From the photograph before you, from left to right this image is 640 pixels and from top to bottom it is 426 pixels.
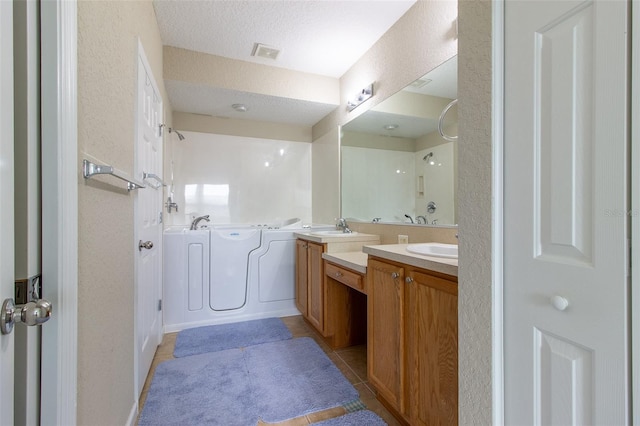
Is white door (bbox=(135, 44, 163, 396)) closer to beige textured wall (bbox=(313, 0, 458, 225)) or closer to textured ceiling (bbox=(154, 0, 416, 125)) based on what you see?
textured ceiling (bbox=(154, 0, 416, 125))

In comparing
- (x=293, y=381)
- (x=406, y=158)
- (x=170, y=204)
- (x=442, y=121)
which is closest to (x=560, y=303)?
(x=442, y=121)

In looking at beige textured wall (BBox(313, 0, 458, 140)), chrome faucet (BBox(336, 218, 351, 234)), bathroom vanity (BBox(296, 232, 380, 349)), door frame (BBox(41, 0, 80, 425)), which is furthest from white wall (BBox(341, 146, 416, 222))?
door frame (BBox(41, 0, 80, 425))

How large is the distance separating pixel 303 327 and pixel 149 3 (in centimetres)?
275

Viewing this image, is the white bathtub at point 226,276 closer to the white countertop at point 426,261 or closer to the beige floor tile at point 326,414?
the beige floor tile at point 326,414

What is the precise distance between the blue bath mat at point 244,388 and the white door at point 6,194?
1117 mm

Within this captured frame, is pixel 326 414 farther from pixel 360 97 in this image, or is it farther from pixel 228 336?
pixel 360 97

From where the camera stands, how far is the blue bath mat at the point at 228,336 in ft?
7.26

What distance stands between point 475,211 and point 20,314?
41.2 inches

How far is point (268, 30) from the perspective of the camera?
224cm

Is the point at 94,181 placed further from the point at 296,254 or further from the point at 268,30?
the point at 296,254

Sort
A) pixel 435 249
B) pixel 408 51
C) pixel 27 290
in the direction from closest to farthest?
pixel 27 290 → pixel 435 249 → pixel 408 51

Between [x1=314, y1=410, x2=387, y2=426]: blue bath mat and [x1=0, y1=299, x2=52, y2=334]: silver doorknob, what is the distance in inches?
51.8

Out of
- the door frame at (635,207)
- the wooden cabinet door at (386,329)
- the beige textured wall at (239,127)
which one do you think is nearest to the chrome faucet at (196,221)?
the beige textured wall at (239,127)

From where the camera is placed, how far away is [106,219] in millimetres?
1064
